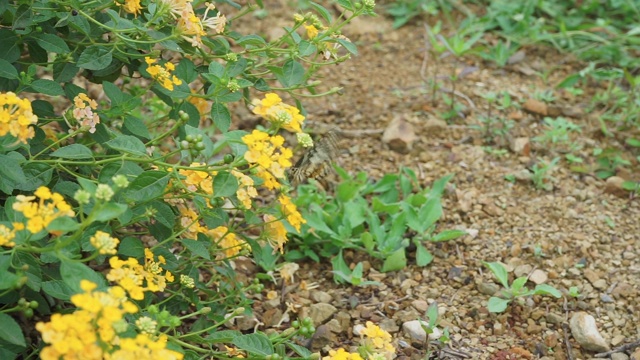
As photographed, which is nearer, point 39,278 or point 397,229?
point 39,278

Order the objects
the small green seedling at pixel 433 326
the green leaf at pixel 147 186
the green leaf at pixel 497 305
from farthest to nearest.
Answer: the green leaf at pixel 497 305
the small green seedling at pixel 433 326
the green leaf at pixel 147 186

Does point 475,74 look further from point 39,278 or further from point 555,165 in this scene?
point 39,278

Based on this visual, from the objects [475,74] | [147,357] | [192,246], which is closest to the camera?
[147,357]

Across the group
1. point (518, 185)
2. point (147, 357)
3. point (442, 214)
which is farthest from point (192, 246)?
point (518, 185)

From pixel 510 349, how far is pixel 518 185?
0.83m

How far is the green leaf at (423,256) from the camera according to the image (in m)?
2.45

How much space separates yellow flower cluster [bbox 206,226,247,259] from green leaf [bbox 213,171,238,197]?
41 cm

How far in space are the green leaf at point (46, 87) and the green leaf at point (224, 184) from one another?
489 mm

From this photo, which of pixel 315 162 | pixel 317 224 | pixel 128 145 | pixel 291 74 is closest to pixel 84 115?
pixel 128 145

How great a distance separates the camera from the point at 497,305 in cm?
224

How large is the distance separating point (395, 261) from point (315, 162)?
0.38 metres

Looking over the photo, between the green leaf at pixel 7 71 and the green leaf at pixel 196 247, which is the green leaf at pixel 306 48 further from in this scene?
the green leaf at pixel 7 71

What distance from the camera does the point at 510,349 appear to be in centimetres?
216

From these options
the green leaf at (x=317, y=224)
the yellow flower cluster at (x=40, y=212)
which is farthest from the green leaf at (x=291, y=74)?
the yellow flower cluster at (x=40, y=212)
